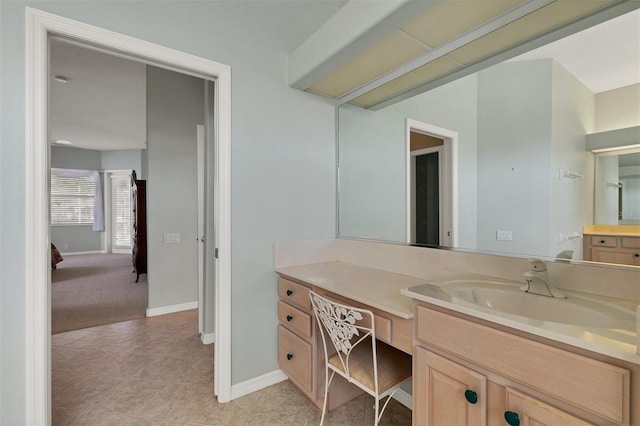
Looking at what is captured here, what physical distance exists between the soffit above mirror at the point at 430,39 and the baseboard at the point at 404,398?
2052 millimetres

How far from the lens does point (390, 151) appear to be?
237cm

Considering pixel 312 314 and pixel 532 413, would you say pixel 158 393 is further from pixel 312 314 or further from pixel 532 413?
pixel 532 413

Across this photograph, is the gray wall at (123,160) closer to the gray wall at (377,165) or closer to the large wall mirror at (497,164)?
the gray wall at (377,165)

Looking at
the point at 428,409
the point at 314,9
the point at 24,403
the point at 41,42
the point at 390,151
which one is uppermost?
the point at 314,9

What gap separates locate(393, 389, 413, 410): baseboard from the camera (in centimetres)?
178

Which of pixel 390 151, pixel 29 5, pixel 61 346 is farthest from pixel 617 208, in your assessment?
pixel 61 346

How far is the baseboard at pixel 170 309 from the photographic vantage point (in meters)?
3.32

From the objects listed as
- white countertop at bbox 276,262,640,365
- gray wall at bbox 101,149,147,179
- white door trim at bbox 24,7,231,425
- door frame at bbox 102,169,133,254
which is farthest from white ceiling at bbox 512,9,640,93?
door frame at bbox 102,169,133,254

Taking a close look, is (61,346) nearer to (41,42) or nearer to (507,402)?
(41,42)

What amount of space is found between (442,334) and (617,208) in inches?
38.1

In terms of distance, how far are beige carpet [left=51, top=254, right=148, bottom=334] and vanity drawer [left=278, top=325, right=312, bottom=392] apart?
7.48 ft

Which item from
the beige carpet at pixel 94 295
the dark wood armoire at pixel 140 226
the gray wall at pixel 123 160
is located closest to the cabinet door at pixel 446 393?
the beige carpet at pixel 94 295

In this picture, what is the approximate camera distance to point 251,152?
6.32 feet

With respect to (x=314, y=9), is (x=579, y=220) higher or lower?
lower
